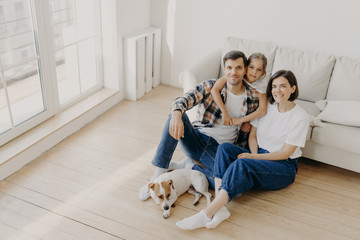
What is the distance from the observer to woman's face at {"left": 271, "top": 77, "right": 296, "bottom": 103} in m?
2.06

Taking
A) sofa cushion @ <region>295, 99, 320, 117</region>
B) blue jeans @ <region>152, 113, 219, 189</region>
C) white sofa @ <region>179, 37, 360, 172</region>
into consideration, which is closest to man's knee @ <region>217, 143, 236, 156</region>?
blue jeans @ <region>152, 113, 219, 189</region>

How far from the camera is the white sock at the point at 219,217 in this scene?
1.98 metres

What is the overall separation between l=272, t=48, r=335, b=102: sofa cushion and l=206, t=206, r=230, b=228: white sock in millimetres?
1338

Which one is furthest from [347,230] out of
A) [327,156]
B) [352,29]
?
[352,29]

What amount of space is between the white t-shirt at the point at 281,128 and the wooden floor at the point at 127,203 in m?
0.36

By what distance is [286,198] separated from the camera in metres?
2.29

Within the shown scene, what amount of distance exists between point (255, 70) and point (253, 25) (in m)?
1.31

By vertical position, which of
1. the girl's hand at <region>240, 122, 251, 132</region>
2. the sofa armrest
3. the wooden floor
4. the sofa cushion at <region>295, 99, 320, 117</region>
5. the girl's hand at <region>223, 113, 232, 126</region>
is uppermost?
the sofa armrest

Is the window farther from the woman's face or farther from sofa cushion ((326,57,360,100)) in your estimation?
sofa cushion ((326,57,360,100))

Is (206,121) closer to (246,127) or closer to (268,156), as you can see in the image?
(246,127)

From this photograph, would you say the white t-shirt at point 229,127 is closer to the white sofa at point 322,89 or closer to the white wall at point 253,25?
the white sofa at point 322,89

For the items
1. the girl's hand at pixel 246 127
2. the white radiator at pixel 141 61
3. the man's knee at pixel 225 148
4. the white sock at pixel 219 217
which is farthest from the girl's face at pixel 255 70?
the white radiator at pixel 141 61

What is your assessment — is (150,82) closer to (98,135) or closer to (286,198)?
(98,135)

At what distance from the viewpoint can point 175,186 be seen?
2152mm
